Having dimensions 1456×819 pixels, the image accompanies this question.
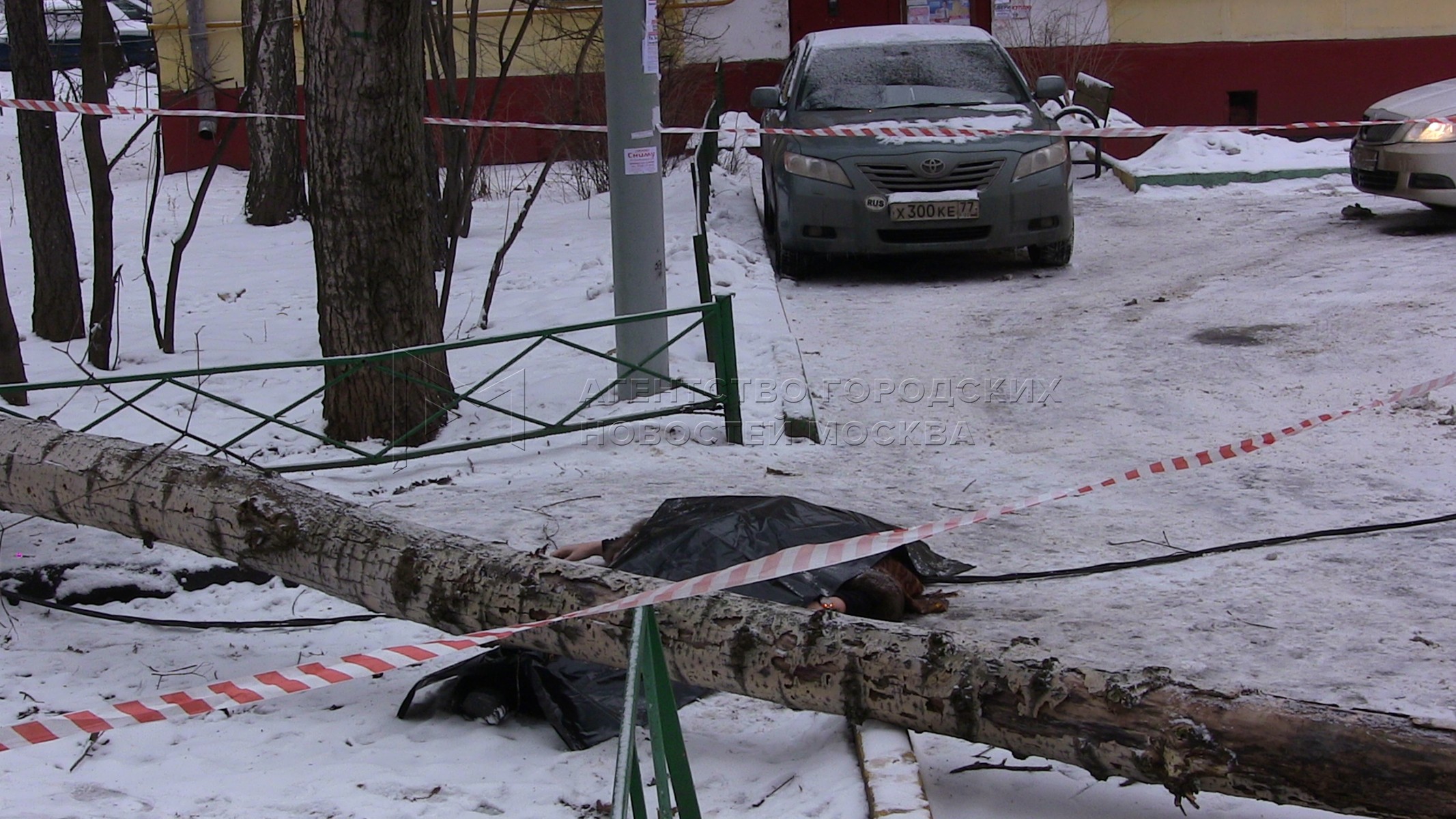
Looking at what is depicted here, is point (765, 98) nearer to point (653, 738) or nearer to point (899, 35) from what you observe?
point (899, 35)

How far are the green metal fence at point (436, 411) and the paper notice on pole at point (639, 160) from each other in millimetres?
797

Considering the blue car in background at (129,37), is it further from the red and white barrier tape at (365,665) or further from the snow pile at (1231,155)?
the red and white barrier tape at (365,665)

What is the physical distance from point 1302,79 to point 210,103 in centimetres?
1259

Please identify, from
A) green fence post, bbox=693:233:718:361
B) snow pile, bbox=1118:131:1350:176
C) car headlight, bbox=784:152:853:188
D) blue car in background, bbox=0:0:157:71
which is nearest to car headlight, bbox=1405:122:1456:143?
snow pile, bbox=1118:131:1350:176

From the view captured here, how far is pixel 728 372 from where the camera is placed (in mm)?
6402

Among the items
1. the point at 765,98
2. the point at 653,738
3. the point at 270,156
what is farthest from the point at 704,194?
the point at 653,738

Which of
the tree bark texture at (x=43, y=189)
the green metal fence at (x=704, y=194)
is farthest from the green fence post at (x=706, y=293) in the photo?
the tree bark texture at (x=43, y=189)

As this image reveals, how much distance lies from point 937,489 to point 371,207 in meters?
2.90

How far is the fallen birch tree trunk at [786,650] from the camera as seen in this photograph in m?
2.85

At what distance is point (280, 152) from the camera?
39.8ft

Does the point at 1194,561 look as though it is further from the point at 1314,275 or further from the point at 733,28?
the point at 733,28

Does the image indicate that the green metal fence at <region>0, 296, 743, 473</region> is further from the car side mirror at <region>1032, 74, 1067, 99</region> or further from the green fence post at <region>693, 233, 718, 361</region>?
the car side mirror at <region>1032, 74, 1067, 99</region>

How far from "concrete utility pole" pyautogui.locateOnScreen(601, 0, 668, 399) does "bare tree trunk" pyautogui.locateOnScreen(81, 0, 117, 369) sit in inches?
128

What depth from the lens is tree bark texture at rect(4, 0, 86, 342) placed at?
809 centimetres
